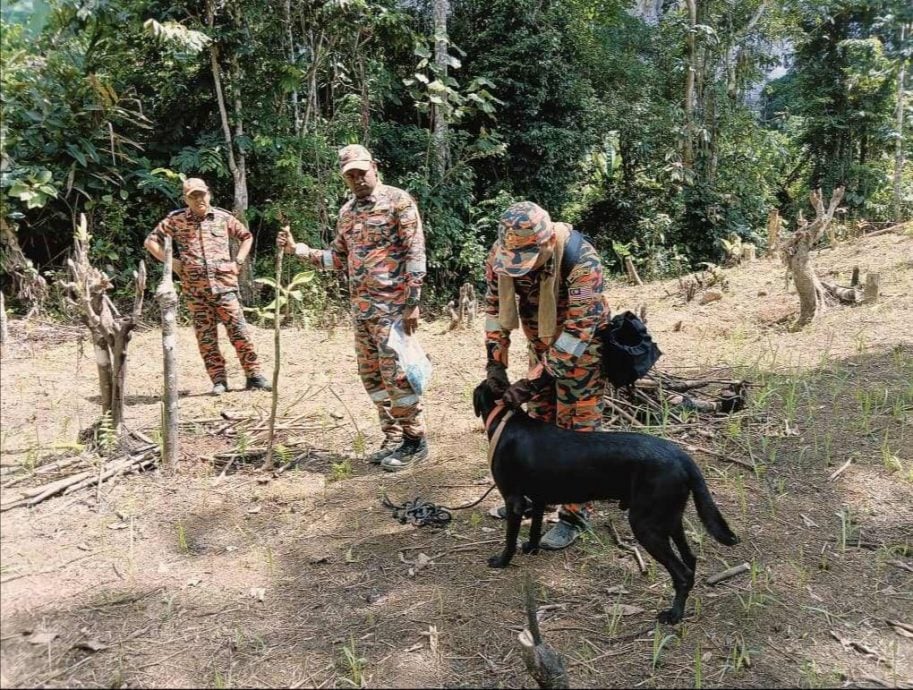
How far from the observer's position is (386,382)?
4.26m

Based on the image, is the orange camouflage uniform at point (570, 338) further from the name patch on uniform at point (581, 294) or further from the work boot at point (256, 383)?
the work boot at point (256, 383)

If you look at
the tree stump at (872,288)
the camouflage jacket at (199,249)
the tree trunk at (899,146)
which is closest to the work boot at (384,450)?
the camouflage jacket at (199,249)

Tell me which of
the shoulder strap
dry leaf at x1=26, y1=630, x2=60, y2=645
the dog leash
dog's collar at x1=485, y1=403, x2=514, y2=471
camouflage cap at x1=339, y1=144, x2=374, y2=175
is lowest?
dry leaf at x1=26, y1=630, x2=60, y2=645

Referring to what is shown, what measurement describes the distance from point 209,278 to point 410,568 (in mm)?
3499

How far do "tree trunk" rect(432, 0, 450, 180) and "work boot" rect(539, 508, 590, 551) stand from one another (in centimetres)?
901

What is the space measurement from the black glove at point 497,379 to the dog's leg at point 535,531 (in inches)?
22.0

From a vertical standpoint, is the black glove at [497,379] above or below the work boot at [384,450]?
above

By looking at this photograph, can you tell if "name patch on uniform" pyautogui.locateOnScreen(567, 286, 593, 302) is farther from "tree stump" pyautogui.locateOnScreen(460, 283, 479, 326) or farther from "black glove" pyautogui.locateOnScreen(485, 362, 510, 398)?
"tree stump" pyautogui.locateOnScreen(460, 283, 479, 326)

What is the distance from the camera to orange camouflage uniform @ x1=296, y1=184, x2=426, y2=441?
421 cm

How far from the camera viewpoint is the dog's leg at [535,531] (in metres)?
3.21

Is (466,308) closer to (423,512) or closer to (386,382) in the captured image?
(386,382)

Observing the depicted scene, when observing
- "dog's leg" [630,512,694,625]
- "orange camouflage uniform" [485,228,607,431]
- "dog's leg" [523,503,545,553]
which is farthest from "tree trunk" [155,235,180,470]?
"dog's leg" [630,512,694,625]

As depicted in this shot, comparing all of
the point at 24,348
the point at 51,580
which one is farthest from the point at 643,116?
the point at 51,580

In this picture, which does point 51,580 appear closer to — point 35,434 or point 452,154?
point 35,434
